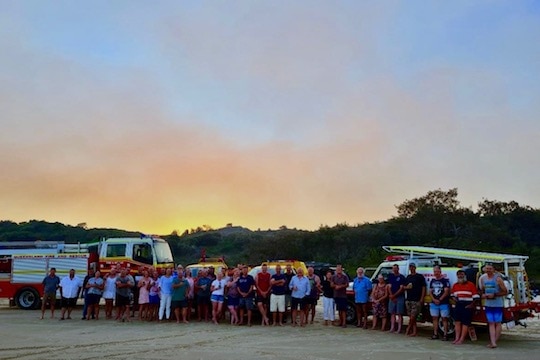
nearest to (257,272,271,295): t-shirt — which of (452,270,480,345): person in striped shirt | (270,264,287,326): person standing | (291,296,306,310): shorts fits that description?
(270,264,287,326): person standing

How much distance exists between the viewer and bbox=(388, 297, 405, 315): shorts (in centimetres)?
1415

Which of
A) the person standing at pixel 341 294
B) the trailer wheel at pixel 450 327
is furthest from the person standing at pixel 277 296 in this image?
the trailer wheel at pixel 450 327

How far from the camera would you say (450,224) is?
177 feet

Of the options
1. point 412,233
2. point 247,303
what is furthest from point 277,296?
point 412,233

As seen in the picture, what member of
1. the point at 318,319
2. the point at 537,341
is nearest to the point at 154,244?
the point at 318,319

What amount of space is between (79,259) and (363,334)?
1234cm

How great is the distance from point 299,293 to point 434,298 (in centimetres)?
402

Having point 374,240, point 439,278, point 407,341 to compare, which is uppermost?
point 374,240

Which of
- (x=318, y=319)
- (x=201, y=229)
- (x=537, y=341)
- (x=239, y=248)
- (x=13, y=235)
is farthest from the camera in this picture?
(x=201, y=229)

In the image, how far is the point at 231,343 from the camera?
12.3m

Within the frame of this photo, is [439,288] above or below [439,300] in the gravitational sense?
above

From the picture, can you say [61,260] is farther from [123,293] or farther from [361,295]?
[361,295]

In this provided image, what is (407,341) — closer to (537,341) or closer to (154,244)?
(537,341)

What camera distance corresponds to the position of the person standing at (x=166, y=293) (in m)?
16.6
